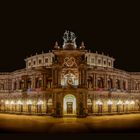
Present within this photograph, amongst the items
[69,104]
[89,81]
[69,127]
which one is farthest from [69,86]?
[69,127]

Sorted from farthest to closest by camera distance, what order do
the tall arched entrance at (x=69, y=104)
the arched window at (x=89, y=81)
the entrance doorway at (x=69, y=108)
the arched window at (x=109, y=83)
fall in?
the arched window at (x=109, y=83) < the arched window at (x=89, y=81) < the entrance doorway at (x=69, y=108) < the tall arched entrance at (x=69, y=104)

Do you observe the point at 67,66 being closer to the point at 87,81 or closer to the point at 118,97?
the point at 87,81

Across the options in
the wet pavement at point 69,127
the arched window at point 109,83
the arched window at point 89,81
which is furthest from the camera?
the arched window at point 109,83

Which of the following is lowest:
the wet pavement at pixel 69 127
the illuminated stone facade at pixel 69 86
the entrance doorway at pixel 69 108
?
the wet pavement at pixel 69 127

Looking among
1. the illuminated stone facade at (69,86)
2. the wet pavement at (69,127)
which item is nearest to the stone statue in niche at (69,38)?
the illuminated stone facade at (69,86)

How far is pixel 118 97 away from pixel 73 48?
66.8ft

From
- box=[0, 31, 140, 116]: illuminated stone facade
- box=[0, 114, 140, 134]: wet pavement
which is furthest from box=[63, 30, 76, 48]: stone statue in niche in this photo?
box=[0, 114, 140, 134]: wet pavement

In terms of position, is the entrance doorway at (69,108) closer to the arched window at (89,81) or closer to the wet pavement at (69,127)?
the arched window at (89,81)

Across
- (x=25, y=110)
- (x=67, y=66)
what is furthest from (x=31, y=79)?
(x=67, y=66)

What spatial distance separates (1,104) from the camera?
8950 centimetres

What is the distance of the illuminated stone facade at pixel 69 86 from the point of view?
225ft

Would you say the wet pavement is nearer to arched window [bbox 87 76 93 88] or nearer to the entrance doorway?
the entrance doorway

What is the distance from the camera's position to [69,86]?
6781cm

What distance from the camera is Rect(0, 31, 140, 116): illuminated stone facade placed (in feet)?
225
